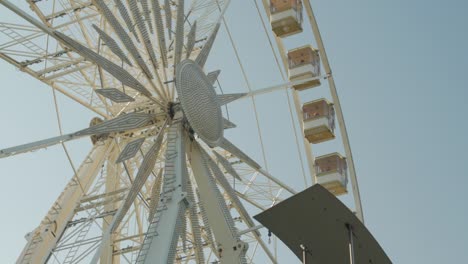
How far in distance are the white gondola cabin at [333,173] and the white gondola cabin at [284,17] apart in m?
3.35

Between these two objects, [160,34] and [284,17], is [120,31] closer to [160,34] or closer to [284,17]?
[160,34]

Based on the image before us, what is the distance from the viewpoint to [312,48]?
68.9 feet

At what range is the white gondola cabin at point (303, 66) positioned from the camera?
2027 cm

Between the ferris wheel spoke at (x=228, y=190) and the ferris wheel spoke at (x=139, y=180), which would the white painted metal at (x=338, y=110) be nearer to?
the ferris wheel spoke at (x=228, y=190)

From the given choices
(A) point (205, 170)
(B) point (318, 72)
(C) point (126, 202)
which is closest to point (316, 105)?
(B) point (318, 72)

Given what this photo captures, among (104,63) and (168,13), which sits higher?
(168,13)

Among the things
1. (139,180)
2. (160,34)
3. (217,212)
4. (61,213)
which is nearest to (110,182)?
(61,213)

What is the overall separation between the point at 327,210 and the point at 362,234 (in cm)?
63

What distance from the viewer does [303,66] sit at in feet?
66.7

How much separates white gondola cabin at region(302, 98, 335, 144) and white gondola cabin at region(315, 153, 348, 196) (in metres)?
0.63

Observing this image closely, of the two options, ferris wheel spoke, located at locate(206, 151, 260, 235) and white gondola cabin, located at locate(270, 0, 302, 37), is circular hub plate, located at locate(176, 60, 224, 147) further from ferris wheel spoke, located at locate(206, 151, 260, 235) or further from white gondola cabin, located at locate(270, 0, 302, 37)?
white gondola cabin, located at locate(270, 0, 302, 37)

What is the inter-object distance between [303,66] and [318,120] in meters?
1.41

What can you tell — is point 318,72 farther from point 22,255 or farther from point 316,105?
point 22,255

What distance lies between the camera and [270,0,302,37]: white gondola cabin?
66.9 feet
